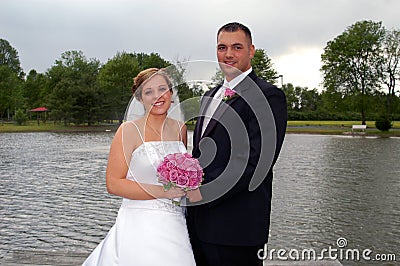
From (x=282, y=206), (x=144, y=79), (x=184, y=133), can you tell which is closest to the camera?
(x=144, y=79)

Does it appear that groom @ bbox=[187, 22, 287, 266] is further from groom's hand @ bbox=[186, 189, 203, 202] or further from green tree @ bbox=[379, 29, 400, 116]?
green tree @ bbox=[379, 29, 400, 116]

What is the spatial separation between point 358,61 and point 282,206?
144ft

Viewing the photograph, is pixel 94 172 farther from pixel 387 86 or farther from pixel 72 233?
pixel 387 86

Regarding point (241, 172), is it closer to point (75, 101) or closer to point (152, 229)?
point (152, 229)

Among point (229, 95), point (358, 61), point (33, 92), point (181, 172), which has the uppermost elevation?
point (358, 61)

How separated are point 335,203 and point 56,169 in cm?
976

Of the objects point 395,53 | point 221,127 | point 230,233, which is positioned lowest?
point 230,233

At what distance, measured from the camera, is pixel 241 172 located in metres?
2.77

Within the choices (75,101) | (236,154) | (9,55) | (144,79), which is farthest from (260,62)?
(9,55)

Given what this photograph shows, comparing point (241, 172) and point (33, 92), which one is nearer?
point (241, 172)

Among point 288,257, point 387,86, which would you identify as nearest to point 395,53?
point 387,86

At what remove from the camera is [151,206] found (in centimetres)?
332

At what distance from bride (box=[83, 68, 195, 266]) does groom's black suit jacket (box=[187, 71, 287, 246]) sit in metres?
0.27

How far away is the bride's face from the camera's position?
3209mm
